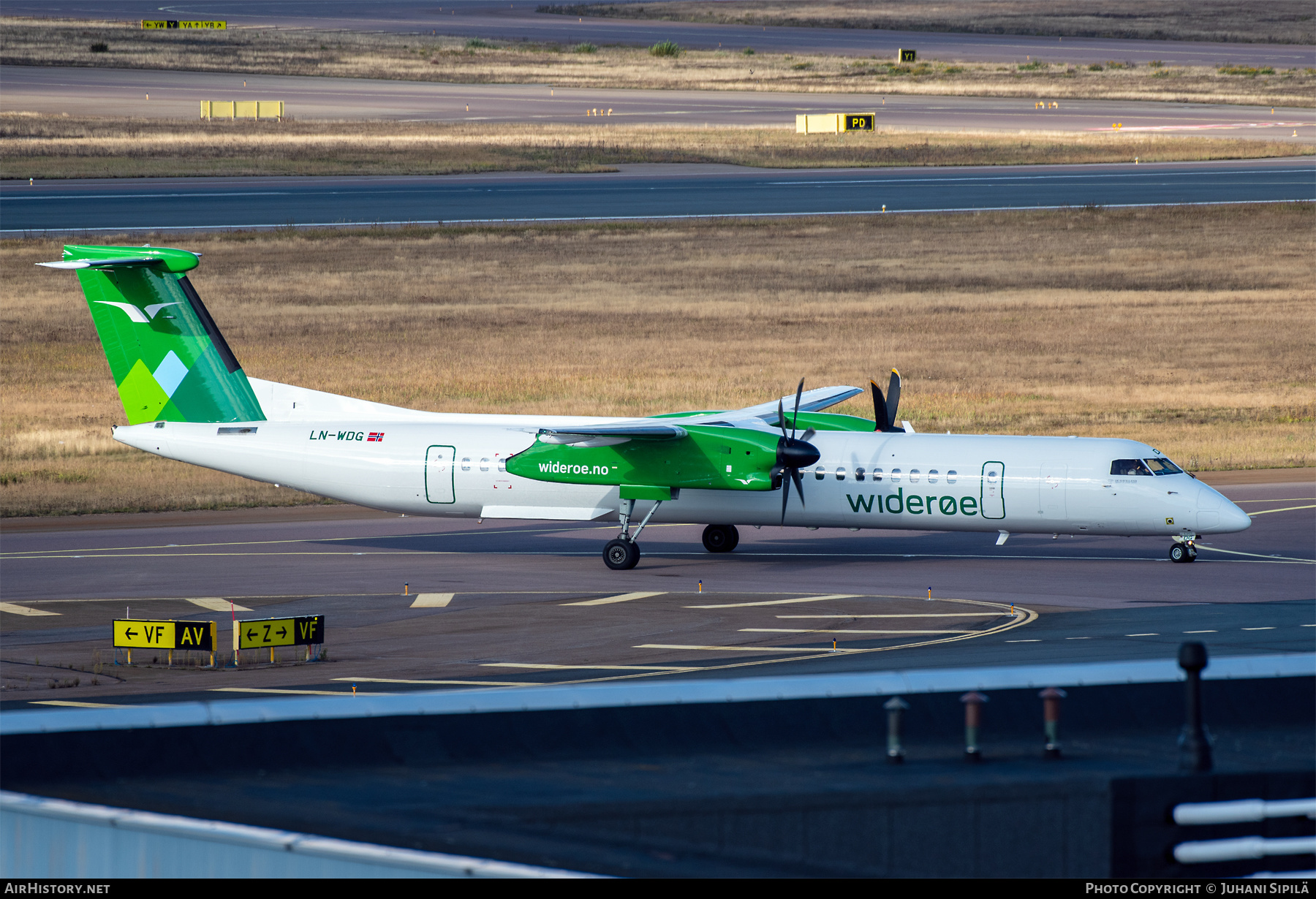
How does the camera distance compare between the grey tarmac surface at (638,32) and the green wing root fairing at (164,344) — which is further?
the grey tarmac surface at (638,32)

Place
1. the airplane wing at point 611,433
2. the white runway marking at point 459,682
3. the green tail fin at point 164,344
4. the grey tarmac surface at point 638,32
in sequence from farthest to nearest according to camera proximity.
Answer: the grey tarmac surface at point 638,32
the green tail fin at point 164,344
the airplane wing at point 611,433
the white runway marking at point 459,682

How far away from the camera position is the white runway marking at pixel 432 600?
2981 cm

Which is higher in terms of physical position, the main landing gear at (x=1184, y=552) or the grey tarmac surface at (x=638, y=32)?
the grey tarmac surface at (x=638, y=32)

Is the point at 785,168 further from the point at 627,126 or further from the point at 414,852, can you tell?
the point at 414,852

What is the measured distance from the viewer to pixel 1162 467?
107ft

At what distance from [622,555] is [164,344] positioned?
11.5m

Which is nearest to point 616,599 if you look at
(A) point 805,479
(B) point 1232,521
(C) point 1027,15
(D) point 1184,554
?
(A) point 805,479

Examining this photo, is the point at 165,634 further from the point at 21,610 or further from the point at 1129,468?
the point at 1129,468

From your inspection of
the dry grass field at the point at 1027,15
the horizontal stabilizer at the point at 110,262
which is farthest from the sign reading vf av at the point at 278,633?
the dry grass field at the point at 1027,15

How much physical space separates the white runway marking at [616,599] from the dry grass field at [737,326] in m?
15.7

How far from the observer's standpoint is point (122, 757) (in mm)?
12961

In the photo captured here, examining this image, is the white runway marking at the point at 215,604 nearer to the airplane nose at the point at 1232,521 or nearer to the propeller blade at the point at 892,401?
the propeller blade at the point at 892,401

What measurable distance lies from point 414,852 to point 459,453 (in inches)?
940
